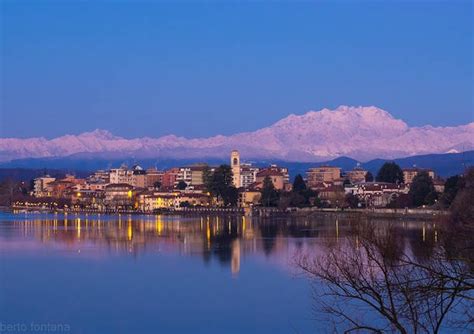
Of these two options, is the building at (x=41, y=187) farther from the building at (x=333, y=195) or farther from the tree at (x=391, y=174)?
the tree at (x=391, y=174)

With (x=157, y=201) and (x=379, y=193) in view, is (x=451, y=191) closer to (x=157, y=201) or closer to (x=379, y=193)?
(x=379, y=193)

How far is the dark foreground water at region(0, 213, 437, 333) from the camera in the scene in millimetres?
8695

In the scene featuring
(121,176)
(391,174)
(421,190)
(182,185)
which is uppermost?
(121,176)

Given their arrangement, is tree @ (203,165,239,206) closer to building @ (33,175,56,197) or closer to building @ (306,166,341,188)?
building @ (306,166,341,188)

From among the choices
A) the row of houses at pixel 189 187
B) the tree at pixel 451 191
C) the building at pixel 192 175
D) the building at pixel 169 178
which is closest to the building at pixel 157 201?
the row of houses at pixel 189 187

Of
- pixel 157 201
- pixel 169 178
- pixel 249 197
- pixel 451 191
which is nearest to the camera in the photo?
pixel 451 191

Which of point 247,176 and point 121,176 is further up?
point 121,176

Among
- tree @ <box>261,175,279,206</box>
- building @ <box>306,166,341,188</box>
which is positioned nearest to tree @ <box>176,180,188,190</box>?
building @ <box>306,166,341,188</box>

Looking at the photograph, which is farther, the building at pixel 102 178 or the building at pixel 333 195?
the building at pixel 102 178

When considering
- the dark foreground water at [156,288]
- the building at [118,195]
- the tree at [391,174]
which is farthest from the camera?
the building at [118,195]

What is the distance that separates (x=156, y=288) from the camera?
11.5 meters

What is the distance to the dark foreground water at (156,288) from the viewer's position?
8.70 meters

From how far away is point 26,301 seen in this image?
10.3 metres

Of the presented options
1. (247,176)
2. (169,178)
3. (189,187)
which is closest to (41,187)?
(169,178)
